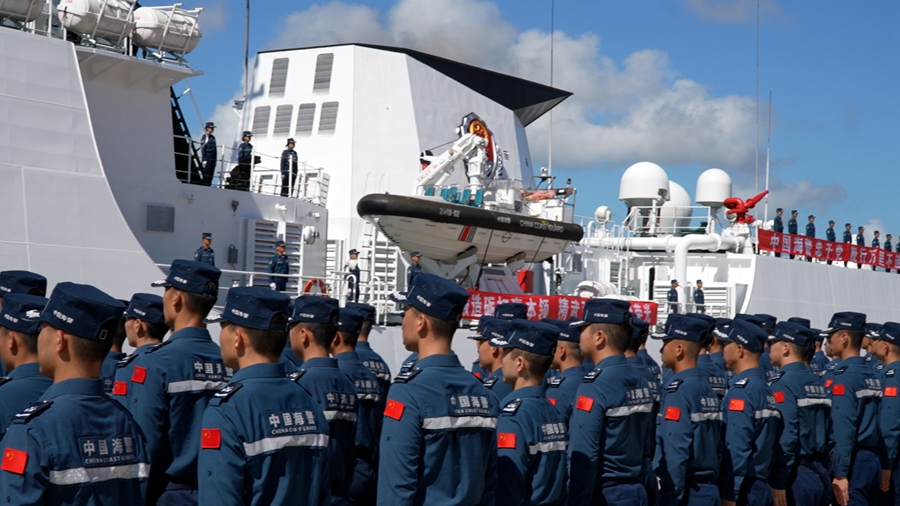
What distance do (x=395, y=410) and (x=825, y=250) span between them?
25.0 m

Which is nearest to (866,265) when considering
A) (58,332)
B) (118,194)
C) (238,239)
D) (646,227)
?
(646,227)

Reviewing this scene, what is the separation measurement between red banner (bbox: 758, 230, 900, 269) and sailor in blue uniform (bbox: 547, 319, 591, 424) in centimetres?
1854

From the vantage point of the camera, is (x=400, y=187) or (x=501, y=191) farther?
(x=400, y=187)

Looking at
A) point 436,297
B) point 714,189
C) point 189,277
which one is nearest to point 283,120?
point 714,189

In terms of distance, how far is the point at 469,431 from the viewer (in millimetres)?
3984

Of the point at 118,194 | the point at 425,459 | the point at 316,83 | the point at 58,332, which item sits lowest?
the point at 425,459

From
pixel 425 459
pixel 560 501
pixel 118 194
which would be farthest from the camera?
pixel 118 194

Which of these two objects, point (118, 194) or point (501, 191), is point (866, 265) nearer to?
point (501, 191)

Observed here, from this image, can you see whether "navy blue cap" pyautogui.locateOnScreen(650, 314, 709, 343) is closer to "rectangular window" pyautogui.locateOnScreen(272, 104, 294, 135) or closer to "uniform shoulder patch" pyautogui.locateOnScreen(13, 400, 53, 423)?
"uniform shoulder patch" pyautogui.locateOnScreen(13, 400, 53, 423)

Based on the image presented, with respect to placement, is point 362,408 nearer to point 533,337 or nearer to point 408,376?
point 533,337

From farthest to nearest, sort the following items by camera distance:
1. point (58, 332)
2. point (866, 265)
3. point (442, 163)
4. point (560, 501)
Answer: point (866, 265), point (442, 163), point (560, 501), point (58, 332)

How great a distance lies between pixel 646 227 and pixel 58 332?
22.3m

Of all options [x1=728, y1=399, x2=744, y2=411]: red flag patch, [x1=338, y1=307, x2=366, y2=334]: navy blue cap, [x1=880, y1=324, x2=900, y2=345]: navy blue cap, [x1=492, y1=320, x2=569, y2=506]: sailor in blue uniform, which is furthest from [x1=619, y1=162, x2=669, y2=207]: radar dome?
[x1=492, y1=320, x2=569, y2=506]: sailor in blue uniform

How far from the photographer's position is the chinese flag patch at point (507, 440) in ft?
14.8
